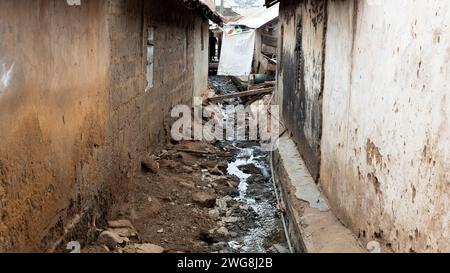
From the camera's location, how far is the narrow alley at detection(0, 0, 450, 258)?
352 centimetres

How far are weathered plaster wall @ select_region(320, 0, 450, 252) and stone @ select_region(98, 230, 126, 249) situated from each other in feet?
8.09

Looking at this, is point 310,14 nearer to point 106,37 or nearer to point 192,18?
point 106,37

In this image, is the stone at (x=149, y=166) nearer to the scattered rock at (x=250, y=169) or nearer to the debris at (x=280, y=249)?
the scattered rock at (x=250, y=169)

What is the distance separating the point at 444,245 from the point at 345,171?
101 inches

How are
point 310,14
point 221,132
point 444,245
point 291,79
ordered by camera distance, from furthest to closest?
1. point 221,132
2. point 291,79
3. point 310,14
4. point 444,245

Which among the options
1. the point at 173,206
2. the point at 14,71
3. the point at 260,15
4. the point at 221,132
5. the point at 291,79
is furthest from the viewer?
the point at 260,15

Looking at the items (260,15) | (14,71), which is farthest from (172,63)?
(260,15)

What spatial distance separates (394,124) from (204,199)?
446 centimetres

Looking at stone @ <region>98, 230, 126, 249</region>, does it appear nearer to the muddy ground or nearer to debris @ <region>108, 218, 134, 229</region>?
the muddy ground

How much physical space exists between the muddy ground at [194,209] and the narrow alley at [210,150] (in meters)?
0.03

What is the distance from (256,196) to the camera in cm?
890

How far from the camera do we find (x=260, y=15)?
25.7m

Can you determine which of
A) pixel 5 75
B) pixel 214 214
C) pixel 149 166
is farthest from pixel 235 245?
pixel 5 75

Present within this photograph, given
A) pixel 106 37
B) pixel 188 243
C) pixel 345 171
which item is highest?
pixel 106 37
